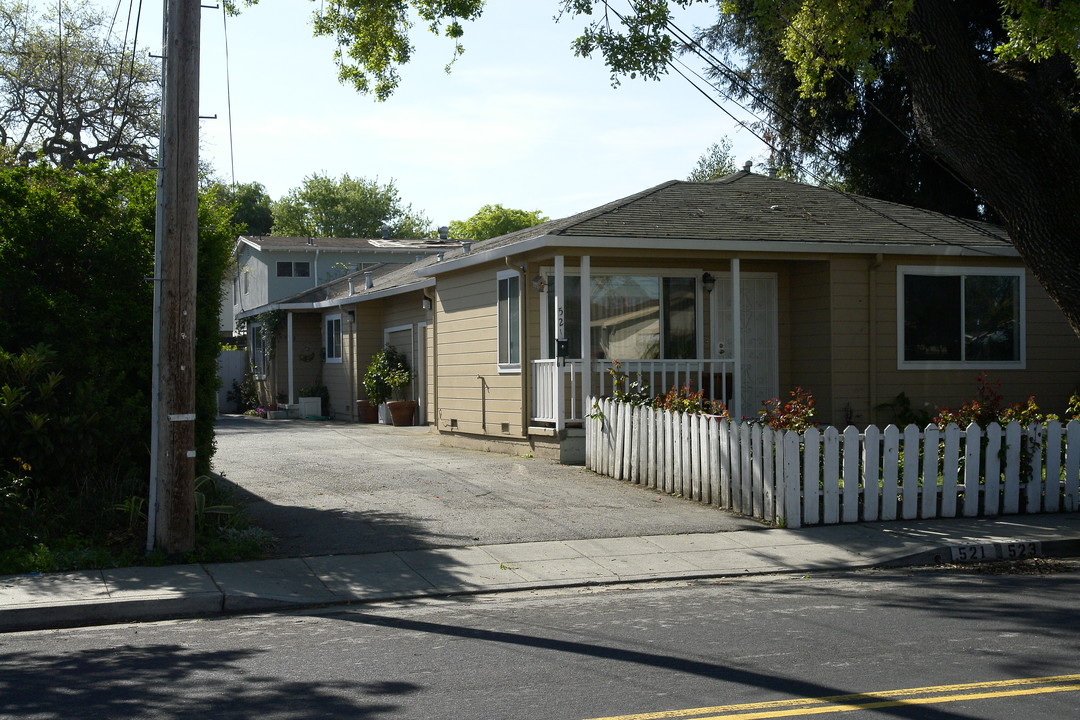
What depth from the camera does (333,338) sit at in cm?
2931

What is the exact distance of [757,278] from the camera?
55.7 ft

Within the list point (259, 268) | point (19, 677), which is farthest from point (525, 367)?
point (259, 268)

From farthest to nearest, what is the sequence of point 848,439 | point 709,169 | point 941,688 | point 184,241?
point 709,169, point 848,439, point 184,241, point 941,688

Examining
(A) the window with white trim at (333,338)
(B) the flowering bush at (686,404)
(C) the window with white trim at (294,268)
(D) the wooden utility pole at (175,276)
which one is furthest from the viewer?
(C) the window with white trim at (294,268)

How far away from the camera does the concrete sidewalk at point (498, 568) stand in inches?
301

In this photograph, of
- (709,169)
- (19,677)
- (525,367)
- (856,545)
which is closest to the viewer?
(19,677)

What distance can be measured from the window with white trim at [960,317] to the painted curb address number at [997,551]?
6929 millimetres

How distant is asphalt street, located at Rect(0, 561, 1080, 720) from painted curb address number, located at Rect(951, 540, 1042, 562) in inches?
45.6

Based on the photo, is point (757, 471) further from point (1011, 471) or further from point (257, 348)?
point (257, 348)

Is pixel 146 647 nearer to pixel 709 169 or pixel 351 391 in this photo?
pixel 351 391

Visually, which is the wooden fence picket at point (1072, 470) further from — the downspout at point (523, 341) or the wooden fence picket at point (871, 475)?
the downspout at point (523, 341)

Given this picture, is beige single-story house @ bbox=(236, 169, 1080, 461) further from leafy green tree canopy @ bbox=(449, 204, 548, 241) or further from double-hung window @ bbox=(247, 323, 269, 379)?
leafy green tree canopy @ bbox=(449, 204, 548, 241)

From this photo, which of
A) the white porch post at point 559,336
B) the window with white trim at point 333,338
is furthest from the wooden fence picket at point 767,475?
the window with white trim at point 333,338

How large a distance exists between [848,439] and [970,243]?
762 centimetres
